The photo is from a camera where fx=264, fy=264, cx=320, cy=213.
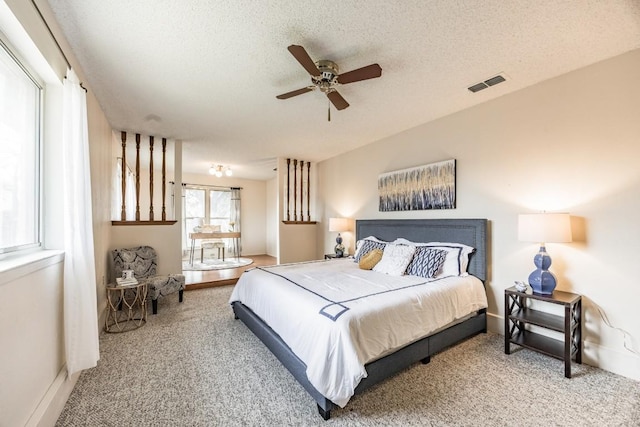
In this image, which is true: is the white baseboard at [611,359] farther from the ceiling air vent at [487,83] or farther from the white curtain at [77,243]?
the white curtain at [77,243]

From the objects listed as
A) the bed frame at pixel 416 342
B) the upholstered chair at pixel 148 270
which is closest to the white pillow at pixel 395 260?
the bed frame at pixel 416 342

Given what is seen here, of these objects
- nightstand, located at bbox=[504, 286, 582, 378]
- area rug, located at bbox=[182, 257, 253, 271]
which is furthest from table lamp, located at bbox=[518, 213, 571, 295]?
area rug, located at bbox=[182, 257, 253, 271]

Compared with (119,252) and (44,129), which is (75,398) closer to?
(44,129)

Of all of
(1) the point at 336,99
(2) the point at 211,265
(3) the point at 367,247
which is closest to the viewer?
(1) the point at 336,99

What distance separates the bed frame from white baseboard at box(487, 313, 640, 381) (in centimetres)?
79

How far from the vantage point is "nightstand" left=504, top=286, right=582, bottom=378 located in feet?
6.87

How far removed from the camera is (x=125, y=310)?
3.60 metres

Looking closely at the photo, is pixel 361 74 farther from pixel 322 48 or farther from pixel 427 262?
pixel 427 262

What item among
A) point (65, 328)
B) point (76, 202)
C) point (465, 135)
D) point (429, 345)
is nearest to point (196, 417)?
point (65, 328)

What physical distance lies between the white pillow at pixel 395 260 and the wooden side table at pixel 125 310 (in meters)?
2.89

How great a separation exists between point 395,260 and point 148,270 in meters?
3.59

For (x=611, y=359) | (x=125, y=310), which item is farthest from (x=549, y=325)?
(x=125, y=310)

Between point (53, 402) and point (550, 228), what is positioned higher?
point (550, 228)

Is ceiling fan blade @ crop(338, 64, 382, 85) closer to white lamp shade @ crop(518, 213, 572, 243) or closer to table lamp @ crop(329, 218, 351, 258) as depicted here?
white lamp shade @ crop(518, 213, 572, 243)
